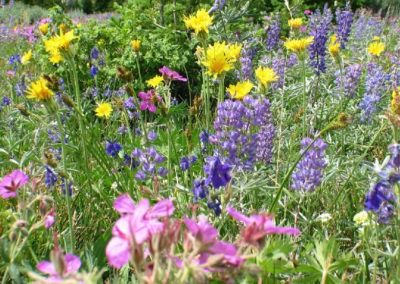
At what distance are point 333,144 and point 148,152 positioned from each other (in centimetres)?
107

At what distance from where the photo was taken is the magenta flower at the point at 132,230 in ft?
2.10

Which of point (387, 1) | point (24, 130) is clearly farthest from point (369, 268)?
point (387, 1)

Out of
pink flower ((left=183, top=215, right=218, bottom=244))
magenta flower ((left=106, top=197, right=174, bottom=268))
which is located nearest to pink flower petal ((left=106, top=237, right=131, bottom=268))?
magenta flower ((left=106, top=197, right=174, bottom=268))

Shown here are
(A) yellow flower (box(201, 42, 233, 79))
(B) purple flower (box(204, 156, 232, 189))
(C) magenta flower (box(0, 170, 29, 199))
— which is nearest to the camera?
(C) magenta flower (box(0, 170, 29, 199))

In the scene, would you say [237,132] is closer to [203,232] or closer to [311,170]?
[311,170]

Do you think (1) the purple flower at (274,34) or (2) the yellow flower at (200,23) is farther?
(1) the purple flower at (274,34)

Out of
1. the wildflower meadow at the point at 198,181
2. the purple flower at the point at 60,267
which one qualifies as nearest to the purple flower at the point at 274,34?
the wildflower meadow at the point at 198,181

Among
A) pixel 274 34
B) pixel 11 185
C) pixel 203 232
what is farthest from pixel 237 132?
pixel 274 34

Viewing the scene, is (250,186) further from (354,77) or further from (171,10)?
(171,10)

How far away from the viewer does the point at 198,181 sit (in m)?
1.32

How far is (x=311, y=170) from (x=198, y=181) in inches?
17.6

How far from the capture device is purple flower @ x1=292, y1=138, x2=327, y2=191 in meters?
1.53

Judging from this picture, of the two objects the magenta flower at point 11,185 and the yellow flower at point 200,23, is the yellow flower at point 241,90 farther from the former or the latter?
the magenta flower at point 11,185

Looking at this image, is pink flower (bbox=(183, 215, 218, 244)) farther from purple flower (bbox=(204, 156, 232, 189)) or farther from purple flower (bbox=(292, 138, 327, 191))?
purple flower (bbox=(292, 138, 327, 191))
